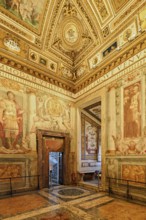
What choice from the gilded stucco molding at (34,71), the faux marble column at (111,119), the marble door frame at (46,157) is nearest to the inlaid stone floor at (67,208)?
the marble door frame at (46,157)

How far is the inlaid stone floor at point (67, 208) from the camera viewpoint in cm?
480

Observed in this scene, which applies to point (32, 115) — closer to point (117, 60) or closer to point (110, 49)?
point (117, 60)

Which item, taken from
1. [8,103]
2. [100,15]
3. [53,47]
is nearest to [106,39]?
[100,15]

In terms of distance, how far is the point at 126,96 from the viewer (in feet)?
24.6

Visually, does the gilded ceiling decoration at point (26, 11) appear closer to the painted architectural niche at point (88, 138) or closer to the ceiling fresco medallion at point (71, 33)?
the ceiling fresco medallion at point (71, 33)

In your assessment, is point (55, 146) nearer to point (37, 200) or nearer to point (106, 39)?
point (37, 200)

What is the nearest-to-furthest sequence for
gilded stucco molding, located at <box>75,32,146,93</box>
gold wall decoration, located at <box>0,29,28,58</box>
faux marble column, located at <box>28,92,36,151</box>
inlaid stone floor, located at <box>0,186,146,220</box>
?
inlaid stone floor, located at <box>0,186,146,220</box>, gilded stucco molding, located at <box>75,32,146,93</box>, gold wall decoration, located at <box>0,29,28,58</box>, faux marble column, located at <box>28,92,36,151</box>

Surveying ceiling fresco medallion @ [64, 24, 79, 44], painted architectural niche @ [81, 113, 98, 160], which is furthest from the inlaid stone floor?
ceiling fresco medallion @ [64, 24, 79, 44]

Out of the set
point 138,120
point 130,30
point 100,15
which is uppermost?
point 100,15

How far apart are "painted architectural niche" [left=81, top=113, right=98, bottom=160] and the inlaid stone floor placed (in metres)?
4.16

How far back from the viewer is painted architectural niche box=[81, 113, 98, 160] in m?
11.0

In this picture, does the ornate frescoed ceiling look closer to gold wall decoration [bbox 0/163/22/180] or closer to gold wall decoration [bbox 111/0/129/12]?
gold wall decoration [bbox 111/0/129/12]

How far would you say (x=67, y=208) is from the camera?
18.0ft

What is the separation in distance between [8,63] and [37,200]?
20.8ft
